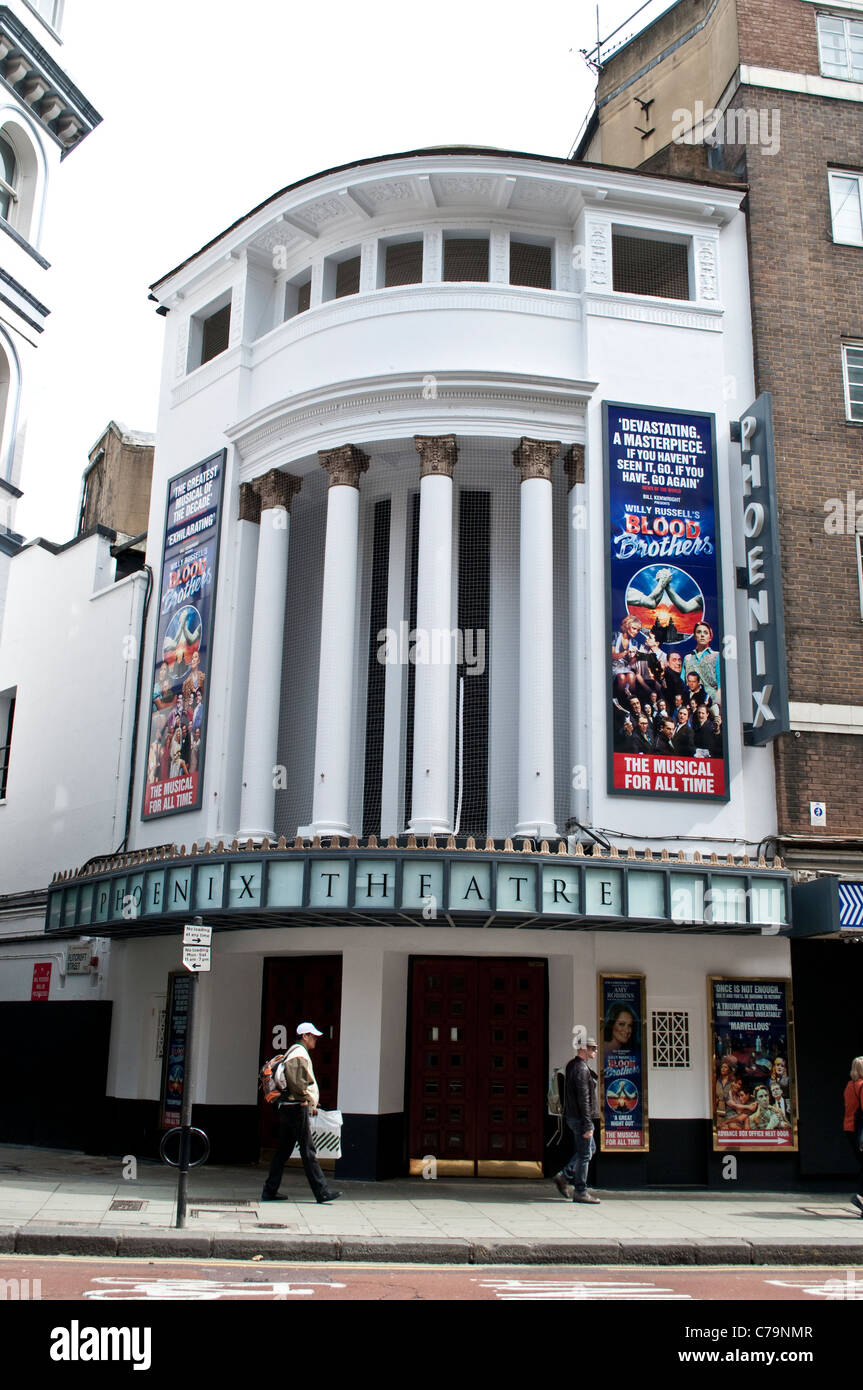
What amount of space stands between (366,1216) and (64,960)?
11.2 m

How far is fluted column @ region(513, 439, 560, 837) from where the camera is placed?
1702 cm

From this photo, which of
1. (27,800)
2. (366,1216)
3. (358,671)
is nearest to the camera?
(366,1216)

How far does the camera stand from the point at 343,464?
18.9 meters

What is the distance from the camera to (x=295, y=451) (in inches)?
775

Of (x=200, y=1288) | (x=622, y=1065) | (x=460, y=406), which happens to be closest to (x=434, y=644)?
(x=460, y=406)

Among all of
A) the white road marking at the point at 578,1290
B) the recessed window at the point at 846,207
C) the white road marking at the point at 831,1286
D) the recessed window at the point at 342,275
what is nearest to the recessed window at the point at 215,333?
the recessed window at the point at 342,275

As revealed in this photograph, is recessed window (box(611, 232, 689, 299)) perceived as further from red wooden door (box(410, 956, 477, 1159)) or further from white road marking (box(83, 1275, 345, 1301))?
white road marking (box(83, 1275, 345, 1301))

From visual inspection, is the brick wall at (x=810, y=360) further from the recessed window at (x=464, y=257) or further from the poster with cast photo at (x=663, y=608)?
the recessed window at (x=464, y=257)

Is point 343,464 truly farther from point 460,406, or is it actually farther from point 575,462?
point 575,462

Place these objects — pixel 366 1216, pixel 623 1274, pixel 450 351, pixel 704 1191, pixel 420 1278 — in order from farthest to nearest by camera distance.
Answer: pixel 450 351 → pixel 704 1191 → pixel 366 1216 → pixel 623 1274 → pixel 420 1278

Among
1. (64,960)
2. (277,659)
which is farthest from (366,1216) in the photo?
(64,960)

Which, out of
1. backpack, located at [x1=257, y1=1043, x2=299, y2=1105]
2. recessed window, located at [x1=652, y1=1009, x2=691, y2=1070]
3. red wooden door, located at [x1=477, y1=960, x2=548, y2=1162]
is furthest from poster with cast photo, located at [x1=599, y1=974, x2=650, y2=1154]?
backpack, located at [x1=257, y1=1043, x2=299, y2=1105]

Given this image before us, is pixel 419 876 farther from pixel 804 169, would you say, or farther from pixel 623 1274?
pixel 804 169

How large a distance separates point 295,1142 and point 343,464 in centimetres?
1030
